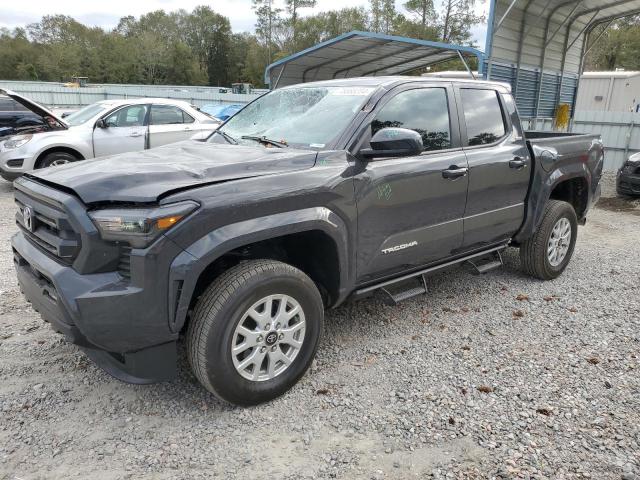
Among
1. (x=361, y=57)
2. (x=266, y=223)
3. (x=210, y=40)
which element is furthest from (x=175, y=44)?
(x=266, y=223)

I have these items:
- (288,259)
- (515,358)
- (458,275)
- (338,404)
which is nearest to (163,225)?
(288,259)

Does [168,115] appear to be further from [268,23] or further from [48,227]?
[268,23]

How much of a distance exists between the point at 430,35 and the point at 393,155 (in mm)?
50809

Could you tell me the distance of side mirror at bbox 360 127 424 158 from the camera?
308cm

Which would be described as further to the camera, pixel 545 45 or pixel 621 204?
pixel 545 45

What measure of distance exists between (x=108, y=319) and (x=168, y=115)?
766cm

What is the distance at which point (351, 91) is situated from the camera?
11.8 feet

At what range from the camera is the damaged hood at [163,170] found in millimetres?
2539

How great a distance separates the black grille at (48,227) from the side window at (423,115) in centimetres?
197

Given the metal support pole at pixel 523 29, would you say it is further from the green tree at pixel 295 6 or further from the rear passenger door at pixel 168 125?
the green tree at pixel 295 6

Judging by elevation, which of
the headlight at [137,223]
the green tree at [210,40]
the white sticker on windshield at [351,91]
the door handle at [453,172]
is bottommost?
the headlight at [137,223]

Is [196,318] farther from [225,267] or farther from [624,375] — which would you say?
[624,375]

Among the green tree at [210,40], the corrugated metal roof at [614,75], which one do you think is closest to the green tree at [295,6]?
the green tree at [210,40]

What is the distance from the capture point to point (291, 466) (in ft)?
8.23
